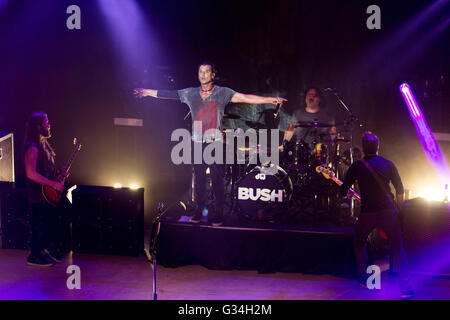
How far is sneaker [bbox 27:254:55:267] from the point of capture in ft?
20.3

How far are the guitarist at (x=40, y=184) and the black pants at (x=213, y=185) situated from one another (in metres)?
1.89

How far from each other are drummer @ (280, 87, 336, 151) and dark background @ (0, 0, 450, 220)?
13cm

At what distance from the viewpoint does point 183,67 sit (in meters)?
7.86

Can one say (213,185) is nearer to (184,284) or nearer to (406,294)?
(184,284)

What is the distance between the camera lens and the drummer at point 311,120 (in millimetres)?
7398

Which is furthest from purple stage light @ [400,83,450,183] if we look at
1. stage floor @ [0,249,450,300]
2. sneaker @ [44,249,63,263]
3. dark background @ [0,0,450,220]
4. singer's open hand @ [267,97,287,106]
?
sneaker @ [44,249,63,263]

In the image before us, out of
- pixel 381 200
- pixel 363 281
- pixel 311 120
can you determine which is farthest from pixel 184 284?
pixel 311 120

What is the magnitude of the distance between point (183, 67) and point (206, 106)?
116 centimetres

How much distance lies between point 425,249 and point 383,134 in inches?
92.7

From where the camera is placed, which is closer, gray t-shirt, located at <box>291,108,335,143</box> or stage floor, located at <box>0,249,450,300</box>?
stage floor, located at <box>0,249,450,300</box>

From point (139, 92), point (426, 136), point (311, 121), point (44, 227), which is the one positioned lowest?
point (44, 227)

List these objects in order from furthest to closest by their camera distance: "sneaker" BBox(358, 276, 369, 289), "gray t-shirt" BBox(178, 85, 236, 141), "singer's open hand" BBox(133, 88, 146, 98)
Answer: "singer's open hand" BBox(133, 88, 146, 98) < "gray t-shirt" BBox(178, 85, 236, 141) < "sneaker" BBox(358, 276, 369, 289)

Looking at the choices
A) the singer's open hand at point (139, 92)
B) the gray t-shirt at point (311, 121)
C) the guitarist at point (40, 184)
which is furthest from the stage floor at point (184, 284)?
the singer's open hand at point (139, 92)

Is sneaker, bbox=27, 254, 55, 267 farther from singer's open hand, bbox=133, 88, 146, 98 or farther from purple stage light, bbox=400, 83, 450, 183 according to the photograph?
purple stage light, bbox=400, 83, 450, 183
